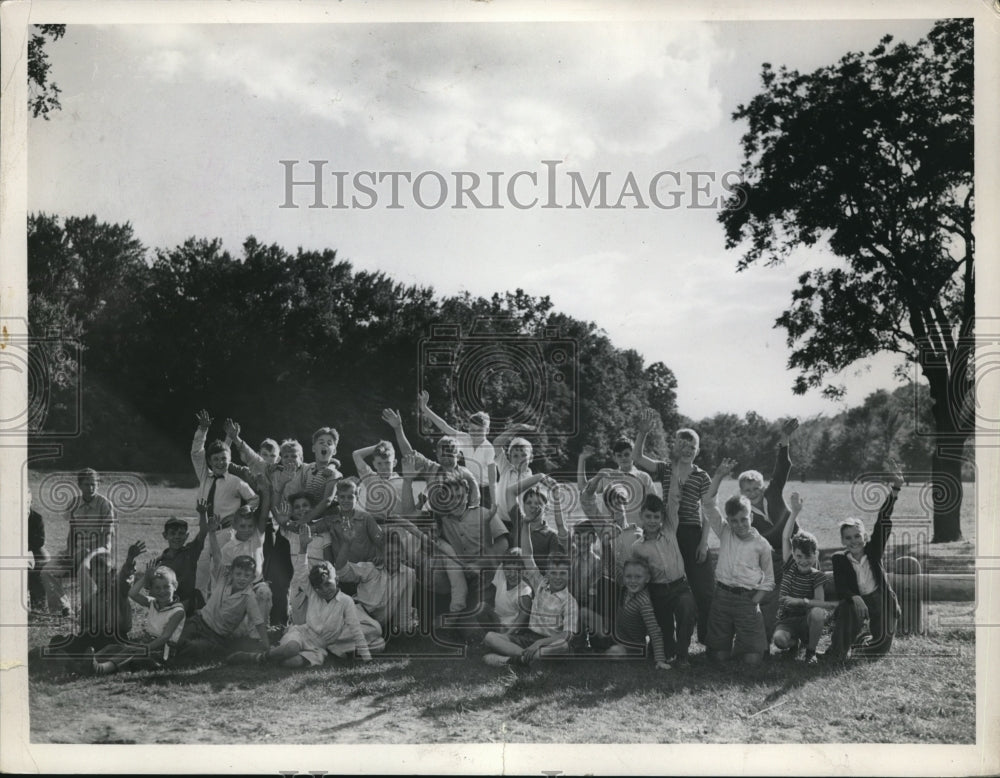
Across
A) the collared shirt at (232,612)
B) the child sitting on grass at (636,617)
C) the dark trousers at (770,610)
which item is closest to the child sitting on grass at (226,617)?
the collared shirt at (232,612)

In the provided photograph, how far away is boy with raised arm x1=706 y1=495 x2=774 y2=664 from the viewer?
5277 millimetres

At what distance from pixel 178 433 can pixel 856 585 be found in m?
3.83

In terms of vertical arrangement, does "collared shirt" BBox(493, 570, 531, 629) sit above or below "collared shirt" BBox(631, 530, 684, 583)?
below

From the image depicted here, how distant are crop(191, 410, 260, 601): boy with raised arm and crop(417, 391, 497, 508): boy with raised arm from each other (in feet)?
3.67

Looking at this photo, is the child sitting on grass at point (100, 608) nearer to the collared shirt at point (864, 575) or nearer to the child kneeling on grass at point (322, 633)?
the child kneeling on grass at point (322, 633)

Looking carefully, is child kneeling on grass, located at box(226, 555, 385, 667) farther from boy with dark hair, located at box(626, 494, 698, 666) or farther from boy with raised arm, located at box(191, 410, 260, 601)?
boy with dark hair, located at box(626, 494, 698, 666)

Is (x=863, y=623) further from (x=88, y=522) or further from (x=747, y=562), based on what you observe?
(x=88, y=522)

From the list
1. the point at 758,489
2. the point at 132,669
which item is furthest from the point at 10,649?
the point at 758,489

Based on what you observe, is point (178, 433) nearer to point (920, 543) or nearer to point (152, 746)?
point (152, 746)

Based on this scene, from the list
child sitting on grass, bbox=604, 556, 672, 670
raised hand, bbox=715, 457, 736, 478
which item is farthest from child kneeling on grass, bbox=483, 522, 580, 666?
raised hand, bbox=715, 457, 736, 478

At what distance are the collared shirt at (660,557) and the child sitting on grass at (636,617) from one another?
0.04 m

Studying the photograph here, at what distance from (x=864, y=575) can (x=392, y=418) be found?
2719 mm

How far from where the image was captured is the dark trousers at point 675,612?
5.33m

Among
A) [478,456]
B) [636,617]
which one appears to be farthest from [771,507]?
[478,456]
